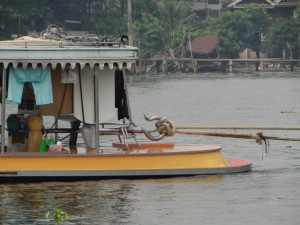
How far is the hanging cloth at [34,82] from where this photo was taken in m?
20.4

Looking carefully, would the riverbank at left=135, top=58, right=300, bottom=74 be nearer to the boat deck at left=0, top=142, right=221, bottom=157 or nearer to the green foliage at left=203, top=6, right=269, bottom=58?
the green foliage at left=203, top=6, right=269, bottom=58

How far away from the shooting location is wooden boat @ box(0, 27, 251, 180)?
2025 cm

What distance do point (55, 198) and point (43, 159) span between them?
1.02 meters

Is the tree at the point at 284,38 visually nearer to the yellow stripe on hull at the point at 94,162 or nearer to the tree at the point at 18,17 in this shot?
the tree at the point at 18,17

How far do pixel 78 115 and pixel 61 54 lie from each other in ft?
3.96

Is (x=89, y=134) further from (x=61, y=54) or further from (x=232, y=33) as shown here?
(x=232, y=33)

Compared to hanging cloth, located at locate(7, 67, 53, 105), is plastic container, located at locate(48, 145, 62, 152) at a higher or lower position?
lower

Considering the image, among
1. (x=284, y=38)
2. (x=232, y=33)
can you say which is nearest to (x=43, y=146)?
(x=284, y=38)

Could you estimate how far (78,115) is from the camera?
20.9m

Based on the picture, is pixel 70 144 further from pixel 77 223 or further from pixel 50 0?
pixel 50 0

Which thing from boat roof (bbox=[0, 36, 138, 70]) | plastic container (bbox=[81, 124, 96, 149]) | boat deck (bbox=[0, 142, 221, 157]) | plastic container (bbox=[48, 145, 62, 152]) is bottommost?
boat deck (bbox=[0, 142, 221, 157])

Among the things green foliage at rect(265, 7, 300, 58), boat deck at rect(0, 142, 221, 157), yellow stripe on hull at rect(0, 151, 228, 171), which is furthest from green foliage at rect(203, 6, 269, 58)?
yellow stripe on hull at rect(0, 151, 228, 171)

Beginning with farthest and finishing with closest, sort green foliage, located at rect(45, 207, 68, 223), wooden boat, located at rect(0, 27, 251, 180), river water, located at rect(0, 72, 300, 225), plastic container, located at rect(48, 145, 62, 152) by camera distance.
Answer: plastic container, located at rect(48, 145, 62, 152) → wooden boat, located at rect(0, 27, 251, 180) → river water, located at rect(0, 72, 300, 225) → green foliage, located at rect(45, 207, 68, 223)

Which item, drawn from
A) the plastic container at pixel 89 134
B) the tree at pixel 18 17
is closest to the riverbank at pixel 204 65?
the tree at pixel 18 17
